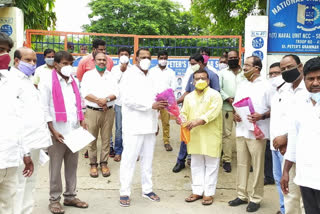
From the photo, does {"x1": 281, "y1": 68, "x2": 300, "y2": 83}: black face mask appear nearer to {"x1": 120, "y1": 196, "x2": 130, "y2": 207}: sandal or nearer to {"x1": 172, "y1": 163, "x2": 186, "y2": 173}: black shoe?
{"x1": 120, "y1": 196, "x2": 130, "y2": 207}: sandal

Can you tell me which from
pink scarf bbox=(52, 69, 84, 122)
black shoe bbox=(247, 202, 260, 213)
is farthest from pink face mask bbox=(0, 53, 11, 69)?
black shoe bbox=(247, 202, 260, 213)

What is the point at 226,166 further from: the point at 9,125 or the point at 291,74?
the point at 9,125

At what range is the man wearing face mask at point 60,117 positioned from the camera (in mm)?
4488

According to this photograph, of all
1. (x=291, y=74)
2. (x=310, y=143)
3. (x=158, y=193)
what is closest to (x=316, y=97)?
(x=310, y=143)

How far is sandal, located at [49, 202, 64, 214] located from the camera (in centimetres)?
452

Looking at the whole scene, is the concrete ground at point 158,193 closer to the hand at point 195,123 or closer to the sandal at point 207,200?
the sandal at point 207,200

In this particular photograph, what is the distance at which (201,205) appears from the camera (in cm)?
489

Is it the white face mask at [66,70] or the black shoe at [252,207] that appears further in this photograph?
the black shoe at [252,207]

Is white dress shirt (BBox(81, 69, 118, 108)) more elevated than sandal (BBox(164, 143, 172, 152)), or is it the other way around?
white dress shirt (BBox(81, 69, 118, 108))

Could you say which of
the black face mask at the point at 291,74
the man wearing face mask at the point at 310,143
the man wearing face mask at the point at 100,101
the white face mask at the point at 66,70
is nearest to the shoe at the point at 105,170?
the man wearing face mask at the point at 100,101

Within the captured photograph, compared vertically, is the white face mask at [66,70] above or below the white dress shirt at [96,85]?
above

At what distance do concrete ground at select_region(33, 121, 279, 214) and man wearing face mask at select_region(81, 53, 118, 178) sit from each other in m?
0.39

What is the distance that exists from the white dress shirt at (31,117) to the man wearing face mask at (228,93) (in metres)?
3.58

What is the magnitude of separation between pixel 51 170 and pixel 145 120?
1451 millimetres
